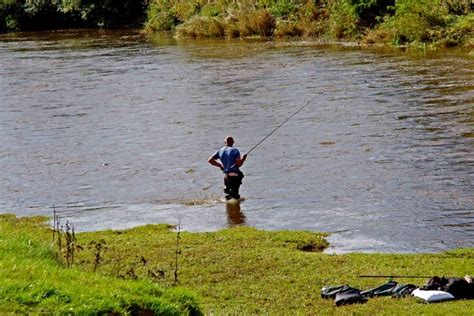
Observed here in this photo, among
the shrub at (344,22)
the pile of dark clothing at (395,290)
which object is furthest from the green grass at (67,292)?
the shrub at (344,22)

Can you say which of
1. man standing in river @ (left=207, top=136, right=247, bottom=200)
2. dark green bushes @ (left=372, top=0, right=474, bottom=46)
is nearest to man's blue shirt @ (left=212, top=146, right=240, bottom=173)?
man standing in river @ (left=207, top=136, right=247, bottom=200)

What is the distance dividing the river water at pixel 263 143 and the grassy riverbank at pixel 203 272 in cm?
108

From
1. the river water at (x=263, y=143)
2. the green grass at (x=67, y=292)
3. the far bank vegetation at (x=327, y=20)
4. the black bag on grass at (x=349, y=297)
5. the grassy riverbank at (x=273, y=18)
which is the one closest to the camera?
the green grass at (x=67, y=292)

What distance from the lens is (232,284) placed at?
11984mm

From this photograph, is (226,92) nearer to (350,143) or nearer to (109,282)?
(350,143)

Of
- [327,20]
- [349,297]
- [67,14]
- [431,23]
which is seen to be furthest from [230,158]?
[67,14]

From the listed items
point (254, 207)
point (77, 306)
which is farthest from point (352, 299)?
point (254, 207)

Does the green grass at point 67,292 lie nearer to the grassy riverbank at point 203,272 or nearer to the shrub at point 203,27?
the grassy riverbank at point 203,272

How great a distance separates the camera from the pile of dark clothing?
35.6ft

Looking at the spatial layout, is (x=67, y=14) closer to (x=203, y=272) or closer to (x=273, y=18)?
(x=273, y=18)

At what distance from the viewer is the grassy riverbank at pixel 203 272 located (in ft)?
26.5

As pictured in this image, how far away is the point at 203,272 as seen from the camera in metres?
12.6

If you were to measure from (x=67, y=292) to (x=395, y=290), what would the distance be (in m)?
4.90

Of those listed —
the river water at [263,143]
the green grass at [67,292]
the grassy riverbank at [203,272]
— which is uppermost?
the green grass at [67,292]
